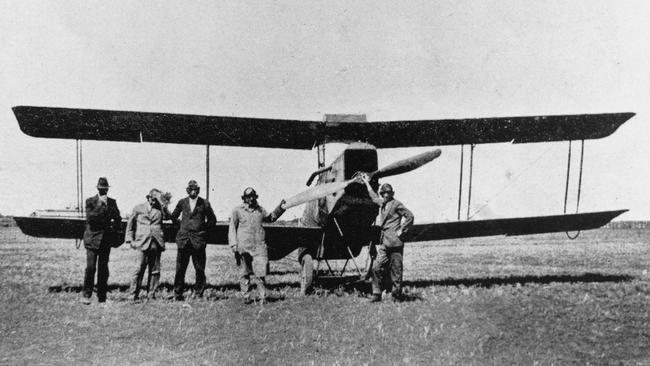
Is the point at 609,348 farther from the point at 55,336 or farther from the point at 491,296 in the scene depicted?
the point at 55,336

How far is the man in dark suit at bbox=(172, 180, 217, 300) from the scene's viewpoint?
30.4ft

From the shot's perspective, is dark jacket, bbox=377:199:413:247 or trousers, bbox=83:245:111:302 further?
dark jacket, bbox=377:199:413:247

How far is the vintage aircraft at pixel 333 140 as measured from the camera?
9.68 m

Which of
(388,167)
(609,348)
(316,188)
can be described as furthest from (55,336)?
(609,348)

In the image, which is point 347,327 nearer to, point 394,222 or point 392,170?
point 394,222

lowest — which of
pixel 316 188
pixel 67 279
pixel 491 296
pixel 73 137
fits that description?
pixel 67 279

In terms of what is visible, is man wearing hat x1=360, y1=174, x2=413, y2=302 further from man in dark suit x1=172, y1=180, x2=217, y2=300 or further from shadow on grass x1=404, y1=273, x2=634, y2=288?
man in dark suit x1=172, y1=180, x2=217, y2=300

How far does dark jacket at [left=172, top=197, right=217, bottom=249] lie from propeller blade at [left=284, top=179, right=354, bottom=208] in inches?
56.6

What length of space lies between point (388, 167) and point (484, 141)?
4144mm

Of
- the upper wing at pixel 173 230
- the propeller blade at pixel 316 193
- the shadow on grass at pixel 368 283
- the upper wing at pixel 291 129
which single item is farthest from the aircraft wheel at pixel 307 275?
the upper wing at pixel 291 129

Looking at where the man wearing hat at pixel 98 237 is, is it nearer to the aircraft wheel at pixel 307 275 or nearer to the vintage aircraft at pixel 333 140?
the vintage aircraft at pixel 333 140

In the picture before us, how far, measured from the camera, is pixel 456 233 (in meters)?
12.5

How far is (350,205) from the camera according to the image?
376 inches

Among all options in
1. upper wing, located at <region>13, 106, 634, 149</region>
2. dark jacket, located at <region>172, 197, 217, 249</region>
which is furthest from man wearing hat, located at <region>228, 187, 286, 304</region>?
upper wing, located at <region>13, 106, 634, 149</region>
